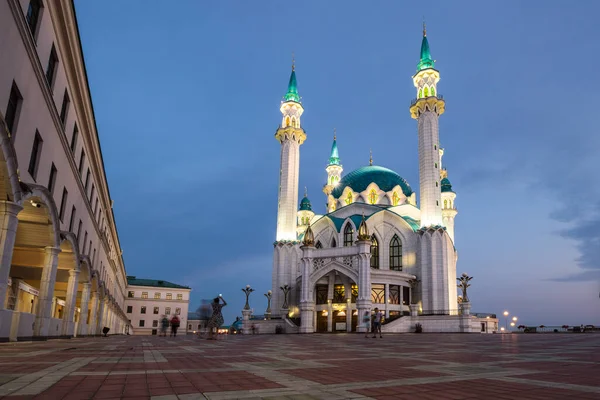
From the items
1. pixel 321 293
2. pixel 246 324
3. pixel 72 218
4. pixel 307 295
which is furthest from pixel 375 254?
pixel 72 218

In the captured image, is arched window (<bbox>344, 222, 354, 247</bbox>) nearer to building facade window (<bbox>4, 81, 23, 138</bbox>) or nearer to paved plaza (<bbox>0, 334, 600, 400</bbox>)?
building facade window (<bbox>4, 81, 23, 138</bbox>)

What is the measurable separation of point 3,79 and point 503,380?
48.1 ft

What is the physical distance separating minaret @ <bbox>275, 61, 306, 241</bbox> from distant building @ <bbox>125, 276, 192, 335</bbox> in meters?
40.8

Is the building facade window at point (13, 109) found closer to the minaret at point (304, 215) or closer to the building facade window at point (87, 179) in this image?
the building facade window at point (87, 179)

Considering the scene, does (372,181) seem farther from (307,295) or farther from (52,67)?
(52,67)

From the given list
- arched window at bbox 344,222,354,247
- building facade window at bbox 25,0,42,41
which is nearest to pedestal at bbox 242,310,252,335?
arched window at bbox 344,222,354,247

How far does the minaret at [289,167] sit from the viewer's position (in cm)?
6488

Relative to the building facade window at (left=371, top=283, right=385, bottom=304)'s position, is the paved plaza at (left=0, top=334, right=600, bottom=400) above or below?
below

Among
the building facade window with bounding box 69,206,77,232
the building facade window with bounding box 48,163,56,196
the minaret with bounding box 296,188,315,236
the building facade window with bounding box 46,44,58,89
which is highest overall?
the minaret with bounding box 296,188,315,236

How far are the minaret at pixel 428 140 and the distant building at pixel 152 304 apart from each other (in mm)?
59361

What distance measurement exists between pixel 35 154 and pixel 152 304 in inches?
3312

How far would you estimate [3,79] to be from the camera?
12.6 meters

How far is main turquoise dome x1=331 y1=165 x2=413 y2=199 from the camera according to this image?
70438mm

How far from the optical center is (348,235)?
6222 centimetres
